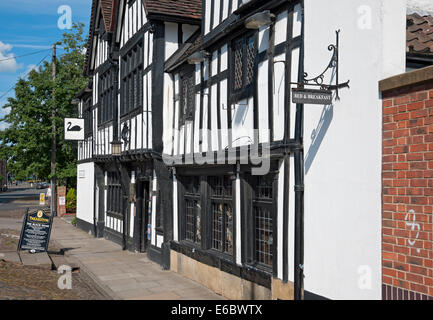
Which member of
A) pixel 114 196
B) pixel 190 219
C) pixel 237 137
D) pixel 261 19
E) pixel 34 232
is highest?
pixel 261 19

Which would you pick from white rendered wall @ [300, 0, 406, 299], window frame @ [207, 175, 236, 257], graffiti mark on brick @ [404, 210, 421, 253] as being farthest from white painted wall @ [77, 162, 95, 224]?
graffiti mark on brick @ [404, 210, 421, 253]

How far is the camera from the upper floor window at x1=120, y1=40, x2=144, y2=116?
15.2 metres

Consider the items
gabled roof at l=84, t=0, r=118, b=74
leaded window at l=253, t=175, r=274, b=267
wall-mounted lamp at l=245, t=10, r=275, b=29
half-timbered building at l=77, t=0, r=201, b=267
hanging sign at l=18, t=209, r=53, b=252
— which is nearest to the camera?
wall-mounted lamp at l=245, t=10, r=275, b=29

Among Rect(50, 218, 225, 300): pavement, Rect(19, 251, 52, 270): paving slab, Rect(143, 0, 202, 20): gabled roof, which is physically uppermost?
Rect(143, 0, 202, 20): gabled roof

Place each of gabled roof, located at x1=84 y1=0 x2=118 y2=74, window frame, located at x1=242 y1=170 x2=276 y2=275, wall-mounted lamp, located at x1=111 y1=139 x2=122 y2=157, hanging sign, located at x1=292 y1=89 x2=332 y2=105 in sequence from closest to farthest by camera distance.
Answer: hanging sign, located at x1=292 y1=89 x2=332 y2=105, window frame, located at x1=242 y1=170 x2=276 y2=275, wall-mounted lamp, located at x1=111 y1=139 x2=122 y2=157, gabled roof, located at x1=84 y1=0 x2=118 y2=74

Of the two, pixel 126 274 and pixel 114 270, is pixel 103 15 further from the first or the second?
pixel 126 274

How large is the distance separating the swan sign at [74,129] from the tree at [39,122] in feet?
31.8

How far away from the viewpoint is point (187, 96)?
1250 centimetres

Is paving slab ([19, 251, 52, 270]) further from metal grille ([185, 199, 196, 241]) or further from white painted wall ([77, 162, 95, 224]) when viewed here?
white painted wall ([77, 162, 95, 224])

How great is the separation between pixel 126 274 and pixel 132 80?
6.82 m

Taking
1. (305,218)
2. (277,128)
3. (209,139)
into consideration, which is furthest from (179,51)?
(305,218)

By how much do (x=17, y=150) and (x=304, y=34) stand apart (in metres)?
31.0

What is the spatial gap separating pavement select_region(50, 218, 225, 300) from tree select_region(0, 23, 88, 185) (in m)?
14.9

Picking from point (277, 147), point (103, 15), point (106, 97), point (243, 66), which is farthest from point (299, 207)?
point (103, 15)
